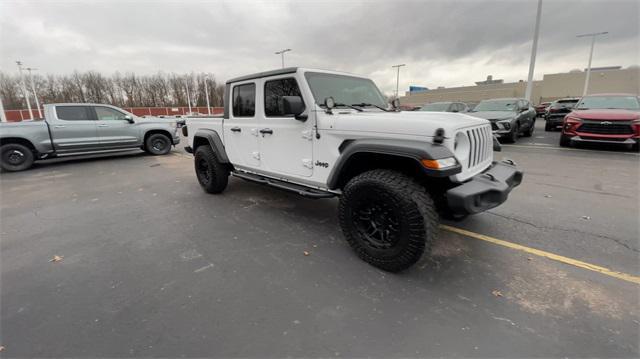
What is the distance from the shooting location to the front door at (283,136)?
133 inches

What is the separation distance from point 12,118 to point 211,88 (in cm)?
3105

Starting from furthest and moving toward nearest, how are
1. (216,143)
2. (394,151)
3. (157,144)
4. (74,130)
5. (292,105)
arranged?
1. (157,144)
2. (74,130)
3. (216,143)
4. (292,105)
5. (394,151)

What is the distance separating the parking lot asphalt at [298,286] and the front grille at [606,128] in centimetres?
458

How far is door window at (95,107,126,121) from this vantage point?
28.7 ft

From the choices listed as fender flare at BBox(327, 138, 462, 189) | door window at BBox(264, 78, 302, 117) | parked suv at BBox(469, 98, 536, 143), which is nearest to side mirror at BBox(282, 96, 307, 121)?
door window at BBox(264, 78, 302, 117)

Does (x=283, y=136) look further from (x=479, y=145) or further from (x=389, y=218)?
(x=479, y=145)

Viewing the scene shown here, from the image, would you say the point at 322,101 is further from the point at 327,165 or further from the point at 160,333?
the point at 160,333

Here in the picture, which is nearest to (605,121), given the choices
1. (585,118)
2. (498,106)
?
(585,118)

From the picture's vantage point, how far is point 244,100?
428cm

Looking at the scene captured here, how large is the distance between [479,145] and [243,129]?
10.1 feet

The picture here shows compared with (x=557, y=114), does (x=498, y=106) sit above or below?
above

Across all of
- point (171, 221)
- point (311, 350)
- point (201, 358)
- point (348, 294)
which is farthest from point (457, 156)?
point (171, 221)

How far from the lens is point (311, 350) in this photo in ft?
6.07

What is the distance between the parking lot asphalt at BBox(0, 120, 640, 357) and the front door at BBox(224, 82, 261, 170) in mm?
775
